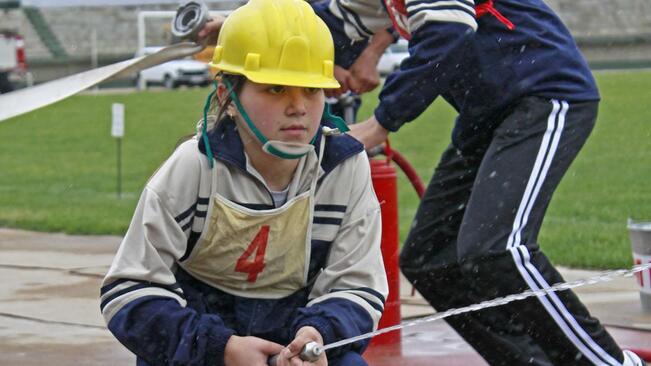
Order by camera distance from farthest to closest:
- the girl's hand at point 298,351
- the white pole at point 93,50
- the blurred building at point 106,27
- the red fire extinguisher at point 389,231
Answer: the white pole at point 93,50, the blurred building at point 106,27, the red fire extinguisher at point 389,231, the girl's hand at point 298,351

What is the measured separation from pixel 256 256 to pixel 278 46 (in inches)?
21.8

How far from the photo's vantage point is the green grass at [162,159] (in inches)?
403

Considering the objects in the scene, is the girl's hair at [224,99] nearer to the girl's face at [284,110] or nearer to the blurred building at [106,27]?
the girl's face at [284,110]

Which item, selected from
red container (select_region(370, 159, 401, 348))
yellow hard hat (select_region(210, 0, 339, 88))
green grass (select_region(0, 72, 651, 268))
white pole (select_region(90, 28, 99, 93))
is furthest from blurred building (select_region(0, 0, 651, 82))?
yellow hard hat (select_region(210, 0, 339, 88))

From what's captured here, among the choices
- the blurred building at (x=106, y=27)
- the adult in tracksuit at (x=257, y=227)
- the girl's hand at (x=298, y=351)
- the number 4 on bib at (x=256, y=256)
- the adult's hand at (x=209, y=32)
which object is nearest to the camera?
the girl's hand at (x=298, y=351)

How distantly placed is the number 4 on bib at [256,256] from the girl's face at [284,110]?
0.88 ft

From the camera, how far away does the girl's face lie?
11.6ft

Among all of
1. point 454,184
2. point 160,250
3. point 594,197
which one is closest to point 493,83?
point 454,184

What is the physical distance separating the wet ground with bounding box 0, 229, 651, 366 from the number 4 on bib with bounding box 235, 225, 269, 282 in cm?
219


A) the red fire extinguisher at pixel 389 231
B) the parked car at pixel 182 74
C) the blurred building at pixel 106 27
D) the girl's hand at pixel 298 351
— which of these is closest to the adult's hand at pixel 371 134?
→ the red fire extinguisher at pixel 389 231

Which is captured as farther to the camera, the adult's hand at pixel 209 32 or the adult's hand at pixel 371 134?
the adult's hand at pixel 209 32

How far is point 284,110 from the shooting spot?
355 cm

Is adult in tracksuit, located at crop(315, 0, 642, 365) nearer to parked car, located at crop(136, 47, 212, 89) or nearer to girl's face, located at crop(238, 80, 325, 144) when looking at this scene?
girl's face, located at crop(238, 80, 325, 144)

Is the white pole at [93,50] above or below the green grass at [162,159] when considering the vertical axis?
below
